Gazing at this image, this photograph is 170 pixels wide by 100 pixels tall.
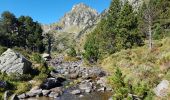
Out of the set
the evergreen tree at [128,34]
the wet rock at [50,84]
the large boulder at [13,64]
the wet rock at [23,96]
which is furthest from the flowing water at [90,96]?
the evergreen tree at [128,34]

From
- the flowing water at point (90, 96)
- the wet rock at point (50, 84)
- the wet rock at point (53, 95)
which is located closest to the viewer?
the flowing water at point (90, 96)

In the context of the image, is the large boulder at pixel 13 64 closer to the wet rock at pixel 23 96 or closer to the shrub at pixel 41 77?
the shrub at pixel 41 77

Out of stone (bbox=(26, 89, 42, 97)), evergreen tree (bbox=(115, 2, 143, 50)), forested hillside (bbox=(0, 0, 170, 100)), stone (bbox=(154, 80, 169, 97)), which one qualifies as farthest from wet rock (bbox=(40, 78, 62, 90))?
evergreen tree (bbox=(115, 2, 143, 50))

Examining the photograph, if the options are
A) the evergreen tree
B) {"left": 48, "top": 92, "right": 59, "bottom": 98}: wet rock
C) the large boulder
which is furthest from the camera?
the evergreen tree

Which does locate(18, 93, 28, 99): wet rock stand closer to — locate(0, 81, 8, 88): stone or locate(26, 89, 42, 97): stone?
locate(26, 89, 42, 97): stone

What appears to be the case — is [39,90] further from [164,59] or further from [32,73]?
[164,59]

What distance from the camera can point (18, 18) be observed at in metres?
120

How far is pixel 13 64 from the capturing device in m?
48.2

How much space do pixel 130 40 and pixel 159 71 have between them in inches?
1693

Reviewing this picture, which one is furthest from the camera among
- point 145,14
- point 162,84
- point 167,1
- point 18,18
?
point 18,18

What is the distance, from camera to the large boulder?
4759 cm

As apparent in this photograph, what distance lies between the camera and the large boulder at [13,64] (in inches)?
1874

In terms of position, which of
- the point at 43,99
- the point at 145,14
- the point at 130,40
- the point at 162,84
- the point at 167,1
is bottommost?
the point at 43,99

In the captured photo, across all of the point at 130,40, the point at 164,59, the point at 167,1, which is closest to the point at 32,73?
the point at 164,59
